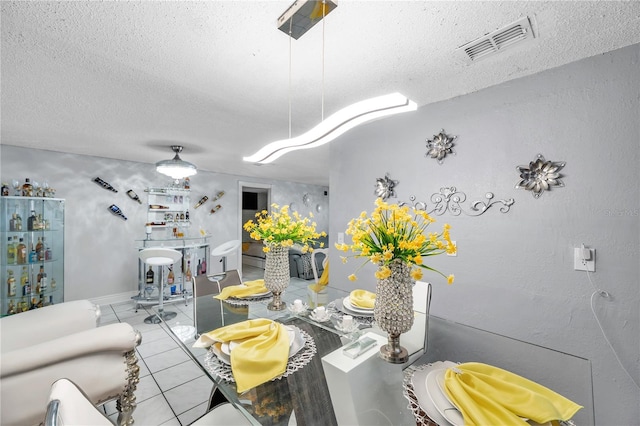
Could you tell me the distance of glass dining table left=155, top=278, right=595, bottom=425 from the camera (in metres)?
0.84

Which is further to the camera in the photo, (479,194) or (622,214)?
(479,194)

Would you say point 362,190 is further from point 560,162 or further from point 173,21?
point 173,21

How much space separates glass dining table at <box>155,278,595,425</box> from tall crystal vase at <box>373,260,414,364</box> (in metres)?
0.05

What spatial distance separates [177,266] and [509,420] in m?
4.77

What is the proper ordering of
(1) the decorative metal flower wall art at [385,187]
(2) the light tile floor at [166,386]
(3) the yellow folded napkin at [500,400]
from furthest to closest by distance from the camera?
(1) the decorative metal flower wall art at [385,187] → (2) the light tile floor at [166,386] → (3) the yellow folded napkin at [500,400]

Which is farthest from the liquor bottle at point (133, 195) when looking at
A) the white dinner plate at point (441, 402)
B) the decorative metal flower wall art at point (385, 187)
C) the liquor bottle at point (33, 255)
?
the white dinner plate at point (441, 402)

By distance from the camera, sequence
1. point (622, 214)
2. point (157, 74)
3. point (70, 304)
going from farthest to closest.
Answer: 1. point (70, 304)
2. point (157, 74)
3. point (622, 214)

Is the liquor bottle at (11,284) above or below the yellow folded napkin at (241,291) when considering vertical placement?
below

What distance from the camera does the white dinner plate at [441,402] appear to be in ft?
2.47

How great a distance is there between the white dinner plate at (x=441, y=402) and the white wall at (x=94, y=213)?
188 inches

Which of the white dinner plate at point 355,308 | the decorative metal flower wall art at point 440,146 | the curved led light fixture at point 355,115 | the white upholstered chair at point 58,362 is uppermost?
the decorative metal flower wall art at point 440,146

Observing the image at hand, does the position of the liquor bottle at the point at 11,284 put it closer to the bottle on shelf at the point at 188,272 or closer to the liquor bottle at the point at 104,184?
the liquor bottle at the point at 104,184

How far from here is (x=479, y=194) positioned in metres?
1.91

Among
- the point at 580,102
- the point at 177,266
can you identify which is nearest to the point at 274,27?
the point at 580,102
